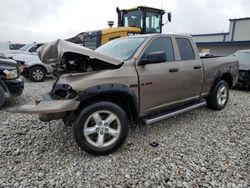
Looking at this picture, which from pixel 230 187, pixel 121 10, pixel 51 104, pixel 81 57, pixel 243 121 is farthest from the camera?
pixel 121 10

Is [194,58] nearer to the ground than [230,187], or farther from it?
farther from it

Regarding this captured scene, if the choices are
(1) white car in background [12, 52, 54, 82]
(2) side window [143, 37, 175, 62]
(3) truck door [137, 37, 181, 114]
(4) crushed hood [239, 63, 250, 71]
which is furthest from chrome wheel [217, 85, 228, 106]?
(1) white car in background [12, 52, 54, 82]

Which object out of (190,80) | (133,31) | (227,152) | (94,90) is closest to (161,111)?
(190,80)

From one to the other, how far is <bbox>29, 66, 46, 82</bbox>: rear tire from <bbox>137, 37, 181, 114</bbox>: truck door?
24.8 ft

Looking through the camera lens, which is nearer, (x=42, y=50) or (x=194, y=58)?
(x=42, y=50)

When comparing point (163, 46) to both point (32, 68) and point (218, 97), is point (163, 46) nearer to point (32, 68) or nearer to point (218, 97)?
point (218, 97)

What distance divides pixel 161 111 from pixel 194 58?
145cm

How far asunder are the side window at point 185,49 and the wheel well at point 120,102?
5.36ft

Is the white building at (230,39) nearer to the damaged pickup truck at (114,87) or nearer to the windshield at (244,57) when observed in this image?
the windshield at (244,57)

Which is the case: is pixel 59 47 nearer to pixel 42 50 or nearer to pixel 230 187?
pixel 42 50

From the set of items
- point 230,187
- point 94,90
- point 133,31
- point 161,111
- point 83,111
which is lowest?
point 230,187

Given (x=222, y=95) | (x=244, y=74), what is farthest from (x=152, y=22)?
(x=222, y=95)

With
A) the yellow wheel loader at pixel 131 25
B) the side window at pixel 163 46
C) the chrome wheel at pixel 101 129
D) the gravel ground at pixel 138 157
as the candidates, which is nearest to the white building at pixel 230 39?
the yellow wheel loader at pixel 131 25

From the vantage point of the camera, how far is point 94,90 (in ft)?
11.0
